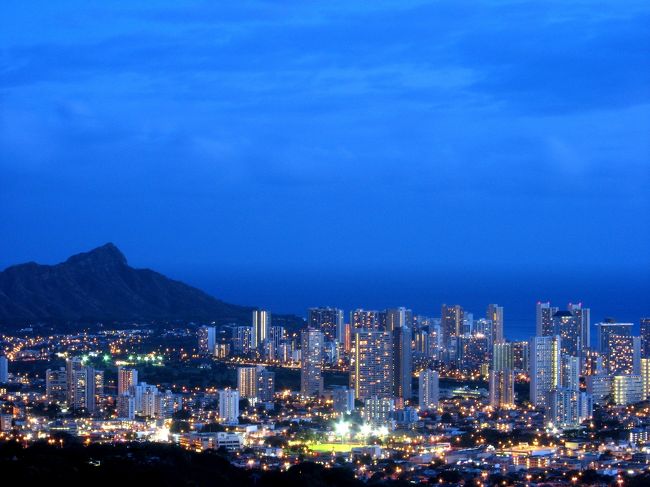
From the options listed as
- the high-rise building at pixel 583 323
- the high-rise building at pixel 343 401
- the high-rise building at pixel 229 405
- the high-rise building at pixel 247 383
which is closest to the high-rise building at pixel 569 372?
the high-rise building at pixel 343 401

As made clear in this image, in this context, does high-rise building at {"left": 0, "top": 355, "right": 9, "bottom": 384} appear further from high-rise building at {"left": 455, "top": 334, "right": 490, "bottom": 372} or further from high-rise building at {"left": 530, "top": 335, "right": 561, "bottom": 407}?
high-rise building at {"left": 455, "top": 334, "right": 490, "bottom": 372}

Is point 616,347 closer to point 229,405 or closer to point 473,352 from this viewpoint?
point 473,352

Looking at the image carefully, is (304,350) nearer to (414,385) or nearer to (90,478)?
(414,385)

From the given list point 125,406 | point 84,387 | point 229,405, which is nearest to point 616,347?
point 229,405

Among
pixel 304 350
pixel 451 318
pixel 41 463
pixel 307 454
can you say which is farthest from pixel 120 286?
pixel 41 463

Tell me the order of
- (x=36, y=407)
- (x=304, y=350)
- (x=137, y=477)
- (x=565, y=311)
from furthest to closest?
(x=565, y=311) < (x=304, y=350) < (x=36, y=407) < (x=137, y=477)

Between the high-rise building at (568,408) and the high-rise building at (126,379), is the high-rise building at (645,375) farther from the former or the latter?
the high-rise building at (126,379)
